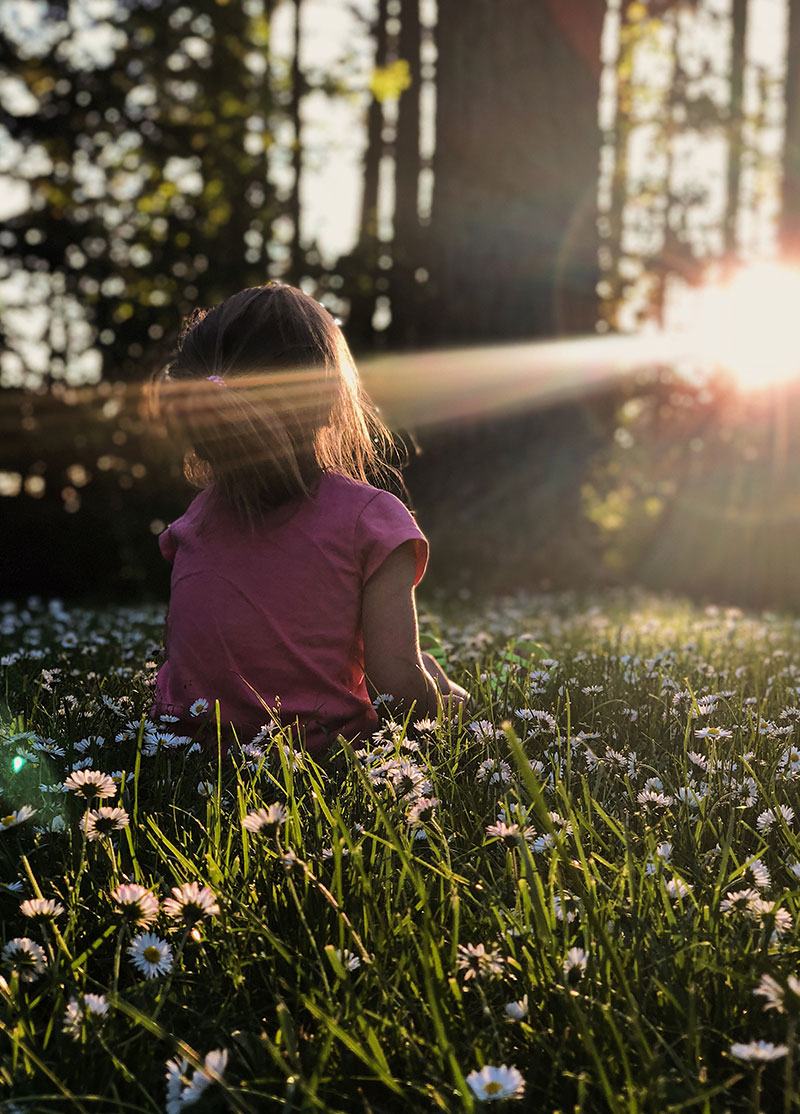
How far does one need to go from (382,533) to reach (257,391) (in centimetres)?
48

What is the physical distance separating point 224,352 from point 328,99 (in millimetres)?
14897

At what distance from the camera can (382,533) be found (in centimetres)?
254

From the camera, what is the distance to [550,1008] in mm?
1455

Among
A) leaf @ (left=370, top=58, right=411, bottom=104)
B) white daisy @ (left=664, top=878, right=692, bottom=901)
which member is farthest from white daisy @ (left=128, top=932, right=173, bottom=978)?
leaf @ (left=370, top=58, right=411, bottom=104)

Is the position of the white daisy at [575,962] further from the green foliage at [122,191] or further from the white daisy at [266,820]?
the green foliage at [122,191]

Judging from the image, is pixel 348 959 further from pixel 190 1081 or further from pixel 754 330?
pixel 754 330

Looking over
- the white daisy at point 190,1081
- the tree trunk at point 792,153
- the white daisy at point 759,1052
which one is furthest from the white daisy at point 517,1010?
the tree trunk at point 792,153

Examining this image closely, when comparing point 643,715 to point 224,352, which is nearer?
point 224,352

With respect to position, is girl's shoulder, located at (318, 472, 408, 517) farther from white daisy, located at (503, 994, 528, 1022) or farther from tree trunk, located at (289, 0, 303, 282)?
tree trunk, located at (289, 0, 303, 282)

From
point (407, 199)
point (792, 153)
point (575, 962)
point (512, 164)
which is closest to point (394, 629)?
point (575, 962)

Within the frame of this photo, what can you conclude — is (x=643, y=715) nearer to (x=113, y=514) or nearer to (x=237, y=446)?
(x=237, y=446)

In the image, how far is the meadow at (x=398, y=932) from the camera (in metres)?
1.33

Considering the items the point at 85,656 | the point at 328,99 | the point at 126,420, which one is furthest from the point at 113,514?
the point at 328,99

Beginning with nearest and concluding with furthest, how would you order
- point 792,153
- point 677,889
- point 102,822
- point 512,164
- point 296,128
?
point 677,889 < point 102,822 < point 512,164 < point 296,128 < point 792,153
